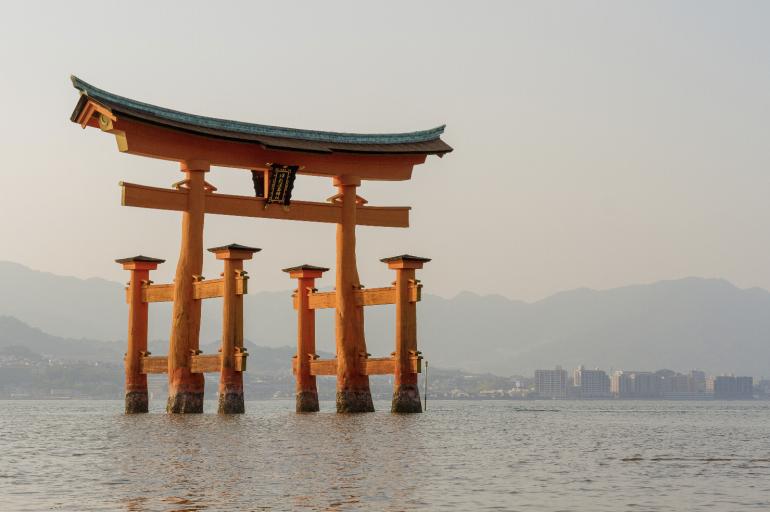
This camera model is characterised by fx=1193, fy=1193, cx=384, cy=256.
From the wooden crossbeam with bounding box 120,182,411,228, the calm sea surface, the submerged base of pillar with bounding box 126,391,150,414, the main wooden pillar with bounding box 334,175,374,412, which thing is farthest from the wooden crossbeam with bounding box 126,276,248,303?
the main wooden pillar with bounding box 334,175,374,412

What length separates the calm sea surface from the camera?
17.5 metres

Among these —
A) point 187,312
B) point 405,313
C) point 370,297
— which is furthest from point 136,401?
point 405,313

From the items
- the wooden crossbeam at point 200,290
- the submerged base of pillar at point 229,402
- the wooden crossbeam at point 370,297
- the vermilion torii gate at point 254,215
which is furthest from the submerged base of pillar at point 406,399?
the wooden crossbeam at point 200,290

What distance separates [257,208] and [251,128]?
2832mm

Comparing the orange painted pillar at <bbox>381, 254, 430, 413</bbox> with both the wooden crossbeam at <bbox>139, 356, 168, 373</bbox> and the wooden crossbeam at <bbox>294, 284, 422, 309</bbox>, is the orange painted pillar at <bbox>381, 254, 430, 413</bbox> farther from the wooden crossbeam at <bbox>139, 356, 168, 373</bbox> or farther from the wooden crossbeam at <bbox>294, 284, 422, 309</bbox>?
the wooden crossbeam at <bbox>139, 356, 168, 373</bbox>

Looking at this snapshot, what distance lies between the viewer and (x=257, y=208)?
4228cm

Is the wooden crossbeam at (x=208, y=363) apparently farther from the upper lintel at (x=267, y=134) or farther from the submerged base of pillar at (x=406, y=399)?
the upper lintel at (x=267, y=134)

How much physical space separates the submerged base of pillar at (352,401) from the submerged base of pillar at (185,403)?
17.7 feet

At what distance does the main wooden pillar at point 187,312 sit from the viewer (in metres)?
39.6

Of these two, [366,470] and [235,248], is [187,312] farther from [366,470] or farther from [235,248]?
[366,470]

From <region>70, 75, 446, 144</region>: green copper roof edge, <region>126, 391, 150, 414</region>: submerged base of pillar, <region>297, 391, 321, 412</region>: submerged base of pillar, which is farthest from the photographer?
<region>297, 391, 321, 412</region>: submerged base of pillar

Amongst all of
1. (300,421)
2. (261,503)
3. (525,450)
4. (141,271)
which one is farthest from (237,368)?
(261,503)

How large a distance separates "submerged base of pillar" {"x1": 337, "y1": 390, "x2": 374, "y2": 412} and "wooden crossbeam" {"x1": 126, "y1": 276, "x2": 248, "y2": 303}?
6.59 metres

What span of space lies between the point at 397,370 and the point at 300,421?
3795mm
